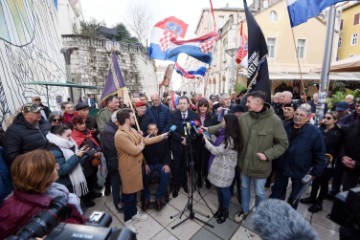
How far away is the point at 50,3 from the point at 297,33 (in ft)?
62.4

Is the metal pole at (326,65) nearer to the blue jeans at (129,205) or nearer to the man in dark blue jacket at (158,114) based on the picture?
the man in dark blue jacket at (158,114)

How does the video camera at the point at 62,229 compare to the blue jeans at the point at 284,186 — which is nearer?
the video camera at the point at 62,229

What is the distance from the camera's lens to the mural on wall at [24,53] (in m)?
4.34

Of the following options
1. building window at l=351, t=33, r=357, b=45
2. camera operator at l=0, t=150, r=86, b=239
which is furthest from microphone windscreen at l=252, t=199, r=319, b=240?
building window at l=351, t=33, r=357, b=45

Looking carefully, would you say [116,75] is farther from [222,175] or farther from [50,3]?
[50,3]

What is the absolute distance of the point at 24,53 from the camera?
540 centimetres

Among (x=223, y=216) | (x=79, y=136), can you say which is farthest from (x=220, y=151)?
(x=79, y=136)

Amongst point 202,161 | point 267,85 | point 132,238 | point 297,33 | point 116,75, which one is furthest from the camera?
point 297,33

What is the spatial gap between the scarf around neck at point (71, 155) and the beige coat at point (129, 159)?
594 mm

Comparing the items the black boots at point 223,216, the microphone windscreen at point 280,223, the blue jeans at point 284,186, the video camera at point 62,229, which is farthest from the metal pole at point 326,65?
the video camera at point 62,229

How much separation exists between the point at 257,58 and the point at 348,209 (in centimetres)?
262

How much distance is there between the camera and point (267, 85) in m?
3.00

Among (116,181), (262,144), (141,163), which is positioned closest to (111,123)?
(141,163)

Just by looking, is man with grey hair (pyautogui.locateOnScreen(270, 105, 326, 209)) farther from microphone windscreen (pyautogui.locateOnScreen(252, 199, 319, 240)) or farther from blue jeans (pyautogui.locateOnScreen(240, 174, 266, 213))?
microphone windscreen (pyautogui.locateOnScreen(252, 199, 319, 240))
